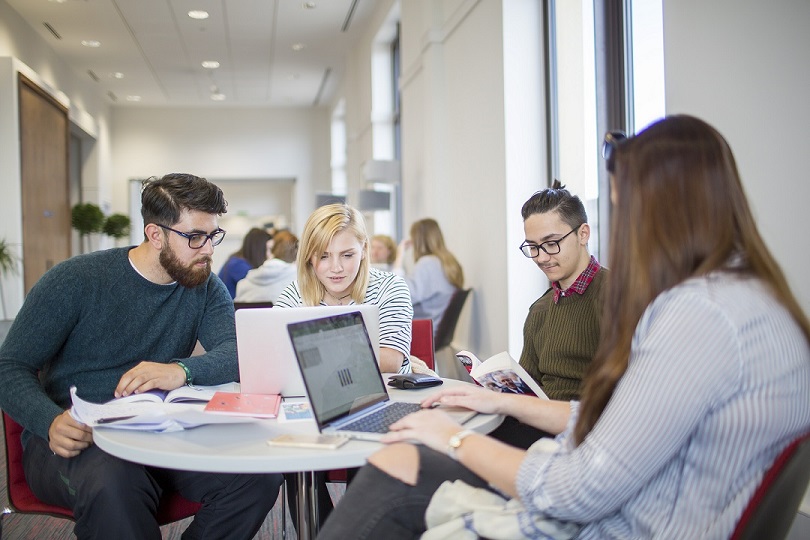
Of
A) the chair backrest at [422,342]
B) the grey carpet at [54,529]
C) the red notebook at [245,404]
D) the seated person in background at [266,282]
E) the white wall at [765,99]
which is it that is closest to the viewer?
the red notebook at [245,404]

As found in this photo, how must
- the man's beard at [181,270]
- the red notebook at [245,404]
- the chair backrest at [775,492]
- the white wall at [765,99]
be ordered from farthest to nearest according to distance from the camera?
the white wall at [765,99], the man's beard at [181,270], the red notebook at [245,404], the chair backrest at [775,492]

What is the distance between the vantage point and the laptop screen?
1.42m

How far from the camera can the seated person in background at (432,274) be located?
523 cm

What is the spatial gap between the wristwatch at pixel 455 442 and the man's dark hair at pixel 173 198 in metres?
1.19

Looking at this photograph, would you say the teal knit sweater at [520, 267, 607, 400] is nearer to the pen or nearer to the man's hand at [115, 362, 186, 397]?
the man's hand at [115, 362, 186, 397]

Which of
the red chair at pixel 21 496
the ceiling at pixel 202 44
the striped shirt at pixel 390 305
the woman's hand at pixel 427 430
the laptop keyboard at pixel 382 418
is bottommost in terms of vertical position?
the red chair at pixel 21 496

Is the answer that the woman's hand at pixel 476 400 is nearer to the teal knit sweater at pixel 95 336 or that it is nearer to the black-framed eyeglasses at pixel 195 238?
the teal knit sweater at pixel 95 336

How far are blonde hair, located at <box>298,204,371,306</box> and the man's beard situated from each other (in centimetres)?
45

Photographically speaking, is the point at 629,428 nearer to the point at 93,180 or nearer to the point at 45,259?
the point at 45,259

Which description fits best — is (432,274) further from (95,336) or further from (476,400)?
(476,400)

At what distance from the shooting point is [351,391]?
155 centimetres

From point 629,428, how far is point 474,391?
0.57 m

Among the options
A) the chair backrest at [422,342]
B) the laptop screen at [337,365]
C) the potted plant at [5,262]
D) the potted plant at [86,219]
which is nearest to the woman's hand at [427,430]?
the laptop screen at [337,365]


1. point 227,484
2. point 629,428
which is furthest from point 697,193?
point 227,484
